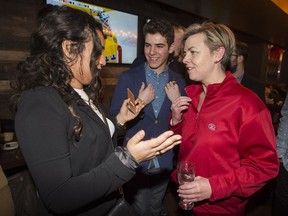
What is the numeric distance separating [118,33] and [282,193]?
2.96 m

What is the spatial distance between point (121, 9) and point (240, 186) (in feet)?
10.3

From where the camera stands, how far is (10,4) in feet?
8.18

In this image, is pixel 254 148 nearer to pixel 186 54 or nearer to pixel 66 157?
pixel 186 54

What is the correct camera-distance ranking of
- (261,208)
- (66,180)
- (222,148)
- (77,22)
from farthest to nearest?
1. (261,208)
2. (222,148)
3. (77,22)
4. (66,180)

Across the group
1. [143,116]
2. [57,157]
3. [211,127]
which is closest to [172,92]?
[143,116]

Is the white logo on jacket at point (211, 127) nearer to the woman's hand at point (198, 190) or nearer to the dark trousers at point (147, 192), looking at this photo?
the woman's hand at point (198, 190)

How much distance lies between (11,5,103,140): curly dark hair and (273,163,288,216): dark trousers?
66.8 inches

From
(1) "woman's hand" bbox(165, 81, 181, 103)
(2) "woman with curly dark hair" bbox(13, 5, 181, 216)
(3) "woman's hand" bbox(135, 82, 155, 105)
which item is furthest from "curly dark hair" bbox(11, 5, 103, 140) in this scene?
(1) "woman's hand" bbox(165, 81, 181, 103)

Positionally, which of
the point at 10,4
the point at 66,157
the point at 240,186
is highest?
the point at 10,4

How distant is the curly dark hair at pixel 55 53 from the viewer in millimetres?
1028

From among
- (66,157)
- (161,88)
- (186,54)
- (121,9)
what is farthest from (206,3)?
(66,157)

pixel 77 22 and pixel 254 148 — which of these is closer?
pixel 77 22

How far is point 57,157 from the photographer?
873 mm

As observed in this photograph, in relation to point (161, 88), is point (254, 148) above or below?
below
